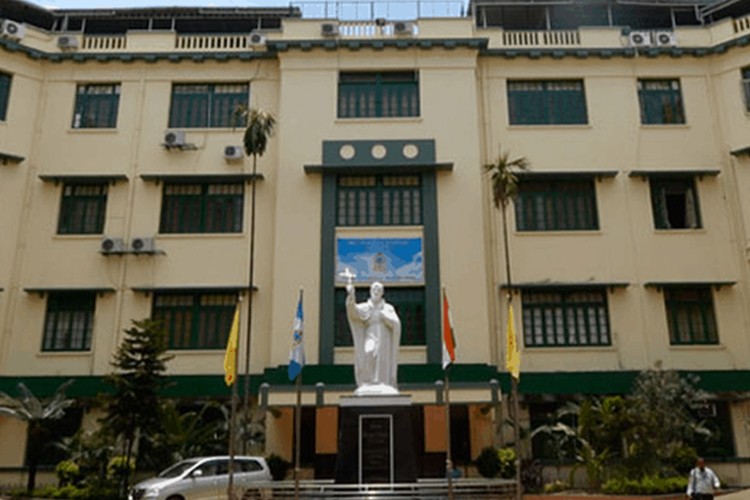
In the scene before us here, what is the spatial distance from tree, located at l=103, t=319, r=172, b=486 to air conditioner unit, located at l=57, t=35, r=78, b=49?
40.8 ft

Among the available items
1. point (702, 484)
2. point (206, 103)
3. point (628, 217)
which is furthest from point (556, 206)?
point (206, 103)

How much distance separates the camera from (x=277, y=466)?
20766 mm

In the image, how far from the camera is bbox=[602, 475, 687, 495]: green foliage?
59.0 ft

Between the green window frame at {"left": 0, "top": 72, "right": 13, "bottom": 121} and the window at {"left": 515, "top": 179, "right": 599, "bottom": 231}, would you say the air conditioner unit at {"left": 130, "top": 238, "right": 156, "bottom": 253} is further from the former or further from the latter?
the window at {"left": 515, "top": 179, "right": 599, "bottom": 231}

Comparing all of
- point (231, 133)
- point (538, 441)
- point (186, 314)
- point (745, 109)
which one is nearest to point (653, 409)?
point (538, 441)

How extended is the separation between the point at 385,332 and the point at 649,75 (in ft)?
53.2

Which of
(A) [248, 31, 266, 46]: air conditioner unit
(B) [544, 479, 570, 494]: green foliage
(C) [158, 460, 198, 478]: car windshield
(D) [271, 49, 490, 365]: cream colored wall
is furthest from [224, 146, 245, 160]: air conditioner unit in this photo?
(B) [544, 479, 570, 494]: green foliage

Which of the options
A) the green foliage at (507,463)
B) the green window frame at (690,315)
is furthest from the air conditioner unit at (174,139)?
the green window frame at (690,315)

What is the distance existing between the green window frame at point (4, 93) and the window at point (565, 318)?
62.2ft

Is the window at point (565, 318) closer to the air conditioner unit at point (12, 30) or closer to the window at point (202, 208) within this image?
the window at point (202, 208)

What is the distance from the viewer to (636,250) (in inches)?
942

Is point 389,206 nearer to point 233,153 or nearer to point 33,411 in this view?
point 233,153

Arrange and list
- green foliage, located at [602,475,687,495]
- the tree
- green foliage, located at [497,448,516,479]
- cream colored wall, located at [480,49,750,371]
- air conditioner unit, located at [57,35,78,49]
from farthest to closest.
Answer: air conditioner unit, located at [57,35,78,49]
cream colored wall, located at [480,49,750,371]
green foliage, located at [497,448,516,479]
the tree
green foliage, located at [602,475,687,495]

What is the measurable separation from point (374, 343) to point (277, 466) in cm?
740
